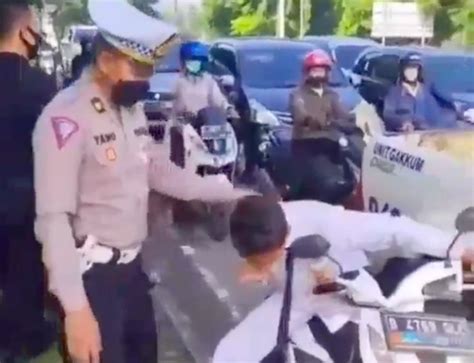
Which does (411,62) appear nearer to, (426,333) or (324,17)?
(324,17)

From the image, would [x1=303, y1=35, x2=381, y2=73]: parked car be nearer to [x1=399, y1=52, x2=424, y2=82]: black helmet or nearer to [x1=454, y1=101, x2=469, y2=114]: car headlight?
[x1=399, y1=52, x2=424, y2=82]: black helmet

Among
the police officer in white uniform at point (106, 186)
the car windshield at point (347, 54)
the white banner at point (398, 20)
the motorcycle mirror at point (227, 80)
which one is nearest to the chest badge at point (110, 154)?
the police officer in white uniform at point (106, 186)

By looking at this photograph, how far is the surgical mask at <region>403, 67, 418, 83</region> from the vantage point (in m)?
3.50

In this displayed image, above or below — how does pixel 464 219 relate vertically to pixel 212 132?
below

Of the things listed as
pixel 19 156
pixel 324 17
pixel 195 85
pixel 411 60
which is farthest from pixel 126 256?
pixel 411 60

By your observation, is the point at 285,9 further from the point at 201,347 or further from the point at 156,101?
the point at 201,347

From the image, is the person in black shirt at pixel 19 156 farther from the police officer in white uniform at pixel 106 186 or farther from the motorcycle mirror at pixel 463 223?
the motorcycle mirror at pixel 463 223

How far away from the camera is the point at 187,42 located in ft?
11.1

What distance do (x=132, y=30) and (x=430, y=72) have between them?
79 cm

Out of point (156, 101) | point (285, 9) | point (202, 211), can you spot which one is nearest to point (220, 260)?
point (202, 211)

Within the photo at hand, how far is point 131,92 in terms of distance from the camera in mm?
3393

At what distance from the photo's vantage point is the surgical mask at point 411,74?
3.50m

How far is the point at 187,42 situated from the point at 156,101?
171 millimetres

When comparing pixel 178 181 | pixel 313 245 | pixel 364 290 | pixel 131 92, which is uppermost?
pixel 131 92
